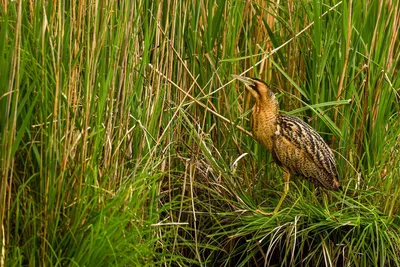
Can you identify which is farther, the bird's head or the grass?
the bird's head

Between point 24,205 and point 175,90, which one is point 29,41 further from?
point 175,90

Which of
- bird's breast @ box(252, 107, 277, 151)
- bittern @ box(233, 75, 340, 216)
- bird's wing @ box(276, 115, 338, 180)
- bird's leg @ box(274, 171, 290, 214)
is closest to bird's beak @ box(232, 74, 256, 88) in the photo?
bittern @ box(233, 75, 340, 216)

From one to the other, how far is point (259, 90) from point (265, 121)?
151 mm

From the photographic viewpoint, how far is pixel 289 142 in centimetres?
515

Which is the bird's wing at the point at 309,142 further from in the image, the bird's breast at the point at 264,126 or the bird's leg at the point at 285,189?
the bird's leg at the point at 285,189

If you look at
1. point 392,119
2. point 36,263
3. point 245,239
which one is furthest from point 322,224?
point 36,263

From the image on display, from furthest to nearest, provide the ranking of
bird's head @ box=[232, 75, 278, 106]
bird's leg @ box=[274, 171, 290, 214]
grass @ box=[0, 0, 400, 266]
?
bird's head @ box=[232, 75, 278, 106] → bird's leg @ box=[274, 171, 290, 214] → grass @ box=[0, 0, 400, 266]

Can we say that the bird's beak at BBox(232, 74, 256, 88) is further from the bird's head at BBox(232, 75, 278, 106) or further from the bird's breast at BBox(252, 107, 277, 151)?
the bird's breast at BBox(252, 107, 277, 151)

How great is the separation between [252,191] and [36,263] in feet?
4.83

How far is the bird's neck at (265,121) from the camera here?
16.9ft

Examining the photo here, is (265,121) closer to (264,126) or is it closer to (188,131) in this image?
(264,126)

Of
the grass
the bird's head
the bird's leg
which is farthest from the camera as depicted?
the bird's head

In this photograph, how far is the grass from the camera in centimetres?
406

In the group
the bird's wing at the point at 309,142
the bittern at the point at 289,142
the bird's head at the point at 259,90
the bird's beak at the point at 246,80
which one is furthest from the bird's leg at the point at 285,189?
the bird's beak at the point at 246,80
